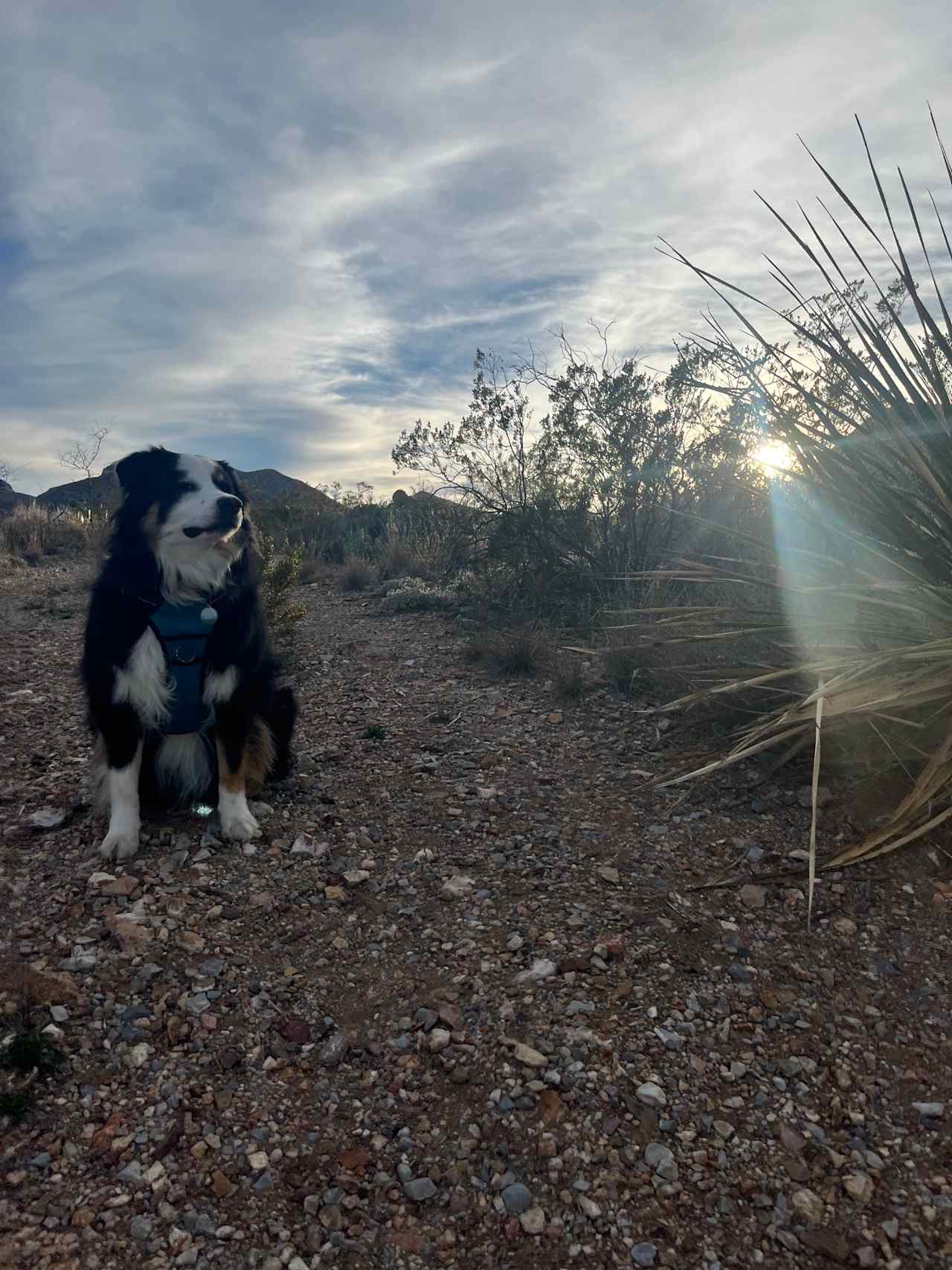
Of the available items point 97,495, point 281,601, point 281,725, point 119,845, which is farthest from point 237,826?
point 97,495

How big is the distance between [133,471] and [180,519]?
366 millimetres

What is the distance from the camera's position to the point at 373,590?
32.6 feet

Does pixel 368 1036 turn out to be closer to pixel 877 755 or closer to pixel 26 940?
pixel 26 940

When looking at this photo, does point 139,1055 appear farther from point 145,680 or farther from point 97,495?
point 97,495

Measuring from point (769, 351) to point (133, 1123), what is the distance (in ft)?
11.9

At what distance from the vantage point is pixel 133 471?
3.44 metres

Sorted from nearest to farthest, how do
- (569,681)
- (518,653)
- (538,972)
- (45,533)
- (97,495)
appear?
(538,972) → (569,681) → (518,653) → (45,533) → (97,495)

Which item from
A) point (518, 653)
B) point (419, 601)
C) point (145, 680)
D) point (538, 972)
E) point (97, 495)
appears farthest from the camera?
point (97, 495)

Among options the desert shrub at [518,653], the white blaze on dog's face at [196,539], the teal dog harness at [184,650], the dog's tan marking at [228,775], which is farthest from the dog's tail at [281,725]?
the desert shrub at [518,653]

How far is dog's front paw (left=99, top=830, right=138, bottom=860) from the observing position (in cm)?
325

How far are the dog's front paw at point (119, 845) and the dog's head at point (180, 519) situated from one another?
0.98 metres

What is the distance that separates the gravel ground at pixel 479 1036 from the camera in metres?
1.80

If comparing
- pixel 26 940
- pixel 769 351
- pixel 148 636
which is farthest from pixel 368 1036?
pixel 769 351

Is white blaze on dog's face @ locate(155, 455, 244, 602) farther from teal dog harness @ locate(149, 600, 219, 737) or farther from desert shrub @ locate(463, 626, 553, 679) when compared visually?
desert shrub @ locate(463, 626, 553, 679)
